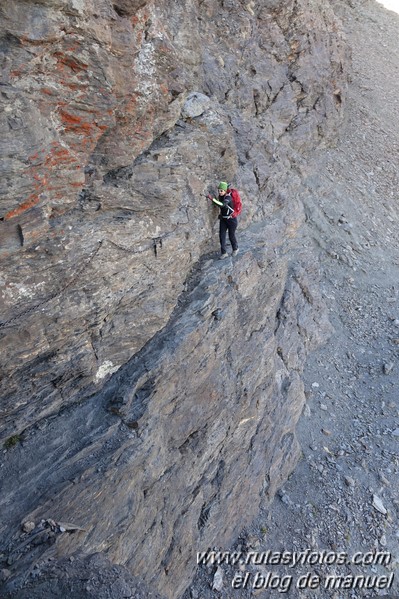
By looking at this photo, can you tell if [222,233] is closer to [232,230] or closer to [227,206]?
[232,230]

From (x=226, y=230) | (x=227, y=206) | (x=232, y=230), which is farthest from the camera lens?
(x=226, y=230)

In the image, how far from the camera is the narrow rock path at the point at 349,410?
463 inches

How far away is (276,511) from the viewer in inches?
500

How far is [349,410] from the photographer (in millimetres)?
15555

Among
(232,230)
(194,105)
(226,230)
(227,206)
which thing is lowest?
(226,230)

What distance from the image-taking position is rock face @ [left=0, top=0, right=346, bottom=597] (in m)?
7.48

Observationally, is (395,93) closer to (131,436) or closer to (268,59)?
(268,59)

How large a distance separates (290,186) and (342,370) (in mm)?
8138

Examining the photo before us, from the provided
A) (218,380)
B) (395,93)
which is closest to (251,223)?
(218,380)

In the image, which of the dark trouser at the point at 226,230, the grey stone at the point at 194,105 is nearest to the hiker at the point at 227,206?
the dark trouser at the point at 226,230

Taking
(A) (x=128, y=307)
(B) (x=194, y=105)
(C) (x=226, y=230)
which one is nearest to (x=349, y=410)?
(C) (x=226, y=230)

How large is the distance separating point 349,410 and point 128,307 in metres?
10.1

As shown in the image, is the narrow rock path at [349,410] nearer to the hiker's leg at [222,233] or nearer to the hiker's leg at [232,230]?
the hiker's leg at [232,230]

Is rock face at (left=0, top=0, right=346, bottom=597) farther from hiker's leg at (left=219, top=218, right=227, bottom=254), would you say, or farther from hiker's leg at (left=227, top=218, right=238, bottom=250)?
hiker's leg at (left=227, top=218, right=238, bottom=250)
